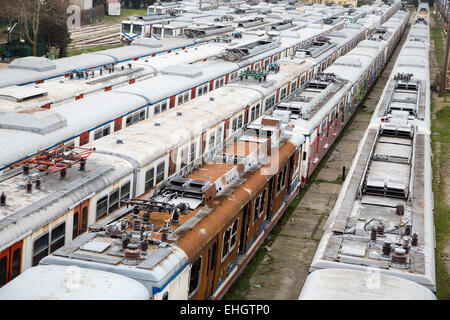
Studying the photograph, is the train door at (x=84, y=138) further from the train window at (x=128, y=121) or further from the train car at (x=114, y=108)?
the train window at (x=128, y=121)

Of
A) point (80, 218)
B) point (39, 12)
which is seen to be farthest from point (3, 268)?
point (39, 12)

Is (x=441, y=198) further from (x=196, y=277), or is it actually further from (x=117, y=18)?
(x=117, y=18)

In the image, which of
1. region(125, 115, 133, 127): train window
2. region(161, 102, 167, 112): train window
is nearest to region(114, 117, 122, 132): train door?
region(125, 115, 133, 127): train window

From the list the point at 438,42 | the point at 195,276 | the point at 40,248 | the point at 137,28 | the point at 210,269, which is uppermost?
the point at 137,28

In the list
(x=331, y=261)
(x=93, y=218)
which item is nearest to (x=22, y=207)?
(x=93, y=218)

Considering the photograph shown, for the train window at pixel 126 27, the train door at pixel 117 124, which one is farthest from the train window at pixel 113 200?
the train window at pixel 126 27

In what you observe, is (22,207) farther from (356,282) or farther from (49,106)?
(49,106)
